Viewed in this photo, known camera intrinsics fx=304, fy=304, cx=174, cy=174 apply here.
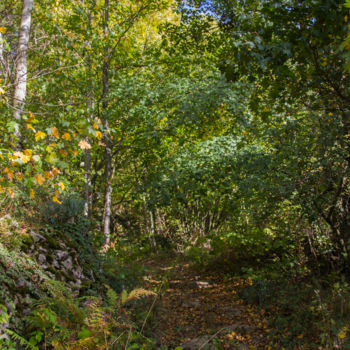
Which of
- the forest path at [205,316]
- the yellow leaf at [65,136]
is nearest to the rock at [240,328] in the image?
the forest path at [205,316]

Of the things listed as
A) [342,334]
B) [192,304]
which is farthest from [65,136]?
[192,304]

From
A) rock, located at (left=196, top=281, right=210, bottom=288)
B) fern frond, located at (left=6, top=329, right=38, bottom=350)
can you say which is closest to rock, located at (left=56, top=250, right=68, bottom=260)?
fern frond, located at (left=6, top=329, right=38, bottom=350)

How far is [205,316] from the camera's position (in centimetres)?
539

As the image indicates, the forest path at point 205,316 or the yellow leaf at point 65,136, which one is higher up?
the yellow leaf at point 65,136

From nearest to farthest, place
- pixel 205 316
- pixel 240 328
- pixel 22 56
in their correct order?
pixel 240 328, pixel 22 56, pixel 205 316

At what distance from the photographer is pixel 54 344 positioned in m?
2.55

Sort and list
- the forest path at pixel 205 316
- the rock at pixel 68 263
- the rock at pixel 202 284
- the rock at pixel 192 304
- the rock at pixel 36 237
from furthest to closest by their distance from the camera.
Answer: the rock at pixel 202 284 → the rock at pixel 192 304 → the forest path at pixel 205 316 → the rock at pixel 68 263 → the rock at pixel 36 237

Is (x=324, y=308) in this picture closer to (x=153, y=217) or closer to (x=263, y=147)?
(x=263, y=147)

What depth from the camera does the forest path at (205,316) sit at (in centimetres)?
437

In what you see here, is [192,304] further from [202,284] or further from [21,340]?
[21,340]

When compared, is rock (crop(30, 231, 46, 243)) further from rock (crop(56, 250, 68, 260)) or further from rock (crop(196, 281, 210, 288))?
rock (crop(196, 281, 210, 288))

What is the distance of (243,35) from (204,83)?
4314 mm

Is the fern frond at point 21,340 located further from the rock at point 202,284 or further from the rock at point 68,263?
the rock at point 202,284

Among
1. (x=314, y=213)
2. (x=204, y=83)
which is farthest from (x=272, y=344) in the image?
(x=204, y=83)
